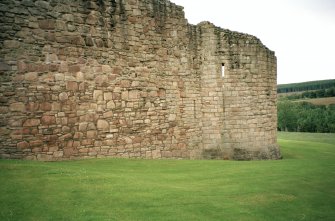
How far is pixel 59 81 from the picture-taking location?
10211 mm

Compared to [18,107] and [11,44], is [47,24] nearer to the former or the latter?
[11,44]

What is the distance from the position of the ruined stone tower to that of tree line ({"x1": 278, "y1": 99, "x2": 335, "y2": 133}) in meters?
53.2

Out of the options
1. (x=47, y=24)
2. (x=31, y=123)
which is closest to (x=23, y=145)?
(x=31, y=123)

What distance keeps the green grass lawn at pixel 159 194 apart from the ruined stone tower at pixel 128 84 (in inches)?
65.0

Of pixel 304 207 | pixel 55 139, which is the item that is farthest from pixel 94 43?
pixel 304 207

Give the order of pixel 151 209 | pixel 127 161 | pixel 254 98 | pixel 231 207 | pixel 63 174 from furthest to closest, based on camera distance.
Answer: pixel 254 98 → pixel 127 161 → pixel 63 174 → pixel 231 207 → pixel 151 209

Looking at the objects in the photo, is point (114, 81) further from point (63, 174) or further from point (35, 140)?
point (63, 174)

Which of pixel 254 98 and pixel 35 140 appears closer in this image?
pixel 35 140

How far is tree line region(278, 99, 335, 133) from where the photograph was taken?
64125mm

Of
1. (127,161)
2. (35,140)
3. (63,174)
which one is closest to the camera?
(63,174)

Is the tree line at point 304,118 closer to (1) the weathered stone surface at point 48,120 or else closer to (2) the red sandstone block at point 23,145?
(1) the weathered stone surface at point 48,120

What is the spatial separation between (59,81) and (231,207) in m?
6.54

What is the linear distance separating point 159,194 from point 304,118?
68.7 meters

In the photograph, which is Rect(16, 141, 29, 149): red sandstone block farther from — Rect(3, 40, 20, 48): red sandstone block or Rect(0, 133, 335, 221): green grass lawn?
Rect(3, 40, 20, 48): red sandstone block
